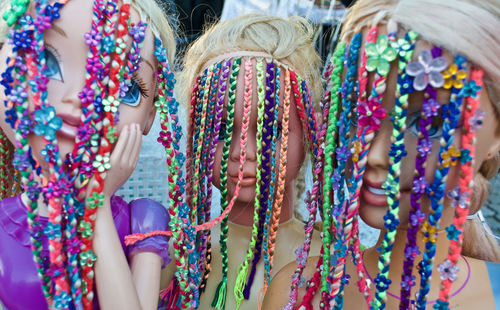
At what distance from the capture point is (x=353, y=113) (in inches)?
42.7

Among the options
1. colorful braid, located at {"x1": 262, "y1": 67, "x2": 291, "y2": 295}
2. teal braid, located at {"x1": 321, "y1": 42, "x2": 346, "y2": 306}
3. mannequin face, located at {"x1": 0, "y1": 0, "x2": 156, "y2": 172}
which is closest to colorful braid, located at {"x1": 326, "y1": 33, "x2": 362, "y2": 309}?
teal braid, located at {"x1": 321, "y1": 42, "x2": 346, "y2": 306}

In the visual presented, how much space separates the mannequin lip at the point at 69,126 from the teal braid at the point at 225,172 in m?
0.54

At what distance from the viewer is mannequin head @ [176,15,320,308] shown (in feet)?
4.85

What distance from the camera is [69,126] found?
3.52 ft

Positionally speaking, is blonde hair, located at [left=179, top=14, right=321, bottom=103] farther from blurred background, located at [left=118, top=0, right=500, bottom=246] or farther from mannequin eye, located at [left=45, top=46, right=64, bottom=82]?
mannequin eye, located at [left=45, top=46, right=64, bottom=82]

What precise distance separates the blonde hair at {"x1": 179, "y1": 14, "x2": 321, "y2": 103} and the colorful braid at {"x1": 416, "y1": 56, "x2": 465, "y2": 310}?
28.4 inches

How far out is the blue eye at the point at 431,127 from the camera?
38.3 inches

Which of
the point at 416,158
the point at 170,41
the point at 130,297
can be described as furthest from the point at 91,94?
the point at 416,158

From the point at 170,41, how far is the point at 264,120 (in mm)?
393

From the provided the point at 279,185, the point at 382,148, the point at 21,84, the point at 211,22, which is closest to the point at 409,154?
the point at 382,148

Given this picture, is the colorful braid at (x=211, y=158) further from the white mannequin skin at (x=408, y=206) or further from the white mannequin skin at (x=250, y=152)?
the white mannequin skin at (x=408, y=206)

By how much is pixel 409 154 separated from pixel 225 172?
680mm

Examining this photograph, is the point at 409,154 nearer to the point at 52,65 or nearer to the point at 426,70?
the point at 426,70

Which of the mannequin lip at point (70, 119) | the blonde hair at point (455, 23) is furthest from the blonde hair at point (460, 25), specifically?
the mannequin lip at point (70, 119)
